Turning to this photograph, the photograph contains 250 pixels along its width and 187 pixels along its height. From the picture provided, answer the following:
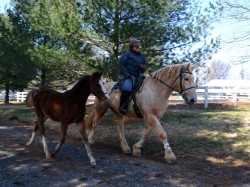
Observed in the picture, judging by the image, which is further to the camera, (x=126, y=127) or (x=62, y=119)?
(x=126, y=127)

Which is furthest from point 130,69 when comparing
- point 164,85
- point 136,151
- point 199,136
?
point 199,136

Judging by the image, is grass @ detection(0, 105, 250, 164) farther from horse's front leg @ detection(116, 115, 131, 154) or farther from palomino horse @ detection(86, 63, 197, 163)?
palomino horse @ detection(86, 63, 197, 163)

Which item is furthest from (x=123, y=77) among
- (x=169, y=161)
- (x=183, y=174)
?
(x=183, y=174)

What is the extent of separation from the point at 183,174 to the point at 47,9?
8970mm

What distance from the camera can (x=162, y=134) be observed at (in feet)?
22.1

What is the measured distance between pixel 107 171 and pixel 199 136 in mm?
4075

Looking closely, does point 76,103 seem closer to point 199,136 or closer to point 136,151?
point 136,151

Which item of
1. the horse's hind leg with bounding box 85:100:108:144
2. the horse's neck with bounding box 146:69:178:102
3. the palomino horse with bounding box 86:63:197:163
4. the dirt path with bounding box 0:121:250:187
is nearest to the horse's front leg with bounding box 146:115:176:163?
the palomino horse with bounding box 86:63:197:163

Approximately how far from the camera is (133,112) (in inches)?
299

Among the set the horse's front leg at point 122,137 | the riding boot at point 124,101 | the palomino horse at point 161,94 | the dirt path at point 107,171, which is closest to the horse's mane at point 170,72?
the palomino horse at point 161,94

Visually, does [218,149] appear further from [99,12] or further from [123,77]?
[99,12]

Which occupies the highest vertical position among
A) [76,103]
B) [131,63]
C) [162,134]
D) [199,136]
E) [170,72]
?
[131,63]

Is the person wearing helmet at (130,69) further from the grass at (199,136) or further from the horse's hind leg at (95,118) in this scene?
the grass at (199,136)

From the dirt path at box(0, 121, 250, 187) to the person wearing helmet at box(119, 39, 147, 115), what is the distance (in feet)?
4.43
